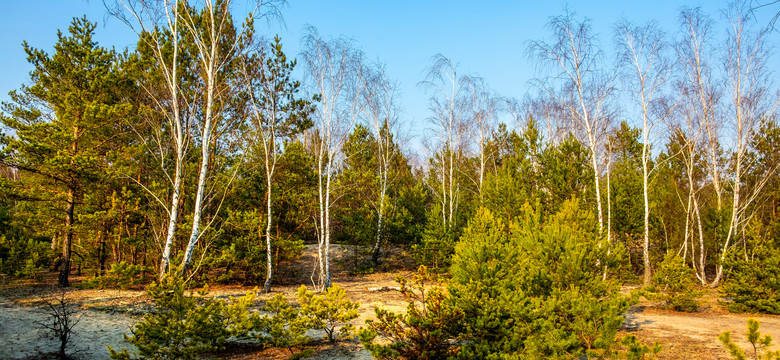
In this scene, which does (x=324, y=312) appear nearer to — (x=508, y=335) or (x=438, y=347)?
(x=438, y=347)

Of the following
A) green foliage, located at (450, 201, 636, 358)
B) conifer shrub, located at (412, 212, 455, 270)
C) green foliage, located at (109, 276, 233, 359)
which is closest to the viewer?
green foliage, located at (450, 201, 636, 358)

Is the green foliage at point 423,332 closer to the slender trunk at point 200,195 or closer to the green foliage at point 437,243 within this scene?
the slender trunk at point 200,195

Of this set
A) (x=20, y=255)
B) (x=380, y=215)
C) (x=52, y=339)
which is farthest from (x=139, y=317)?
(x=380, y=215)

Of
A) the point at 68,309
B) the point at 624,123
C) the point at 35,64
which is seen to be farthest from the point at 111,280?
the point at 624,123

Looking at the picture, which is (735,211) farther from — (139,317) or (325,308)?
(139,317)

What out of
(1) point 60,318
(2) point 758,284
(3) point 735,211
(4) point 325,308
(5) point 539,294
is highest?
(3) point 735,211

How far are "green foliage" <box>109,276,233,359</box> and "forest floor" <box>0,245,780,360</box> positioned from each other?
922 mm

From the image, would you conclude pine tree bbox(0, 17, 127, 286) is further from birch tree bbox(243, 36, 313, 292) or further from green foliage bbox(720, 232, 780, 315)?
green foliage bbox(720, 232, 780, 315)

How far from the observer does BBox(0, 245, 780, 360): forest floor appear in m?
6.35

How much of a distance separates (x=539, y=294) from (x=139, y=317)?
877cm

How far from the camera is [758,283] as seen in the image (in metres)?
9.94

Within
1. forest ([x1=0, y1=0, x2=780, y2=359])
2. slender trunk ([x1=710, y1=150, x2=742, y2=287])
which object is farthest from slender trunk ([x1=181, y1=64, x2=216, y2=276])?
slender trunk ([x1=710, y1=150, x2=742, y2=287])

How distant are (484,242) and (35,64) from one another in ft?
53.1

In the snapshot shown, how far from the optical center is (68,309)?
29.0ft
